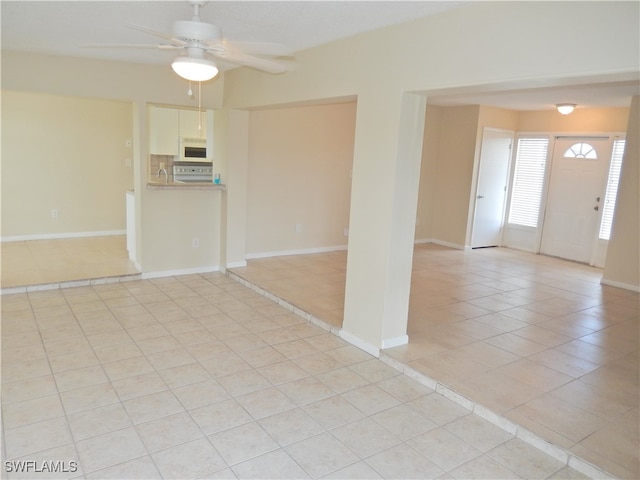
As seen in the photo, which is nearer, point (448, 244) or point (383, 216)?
→ point (383, 216)

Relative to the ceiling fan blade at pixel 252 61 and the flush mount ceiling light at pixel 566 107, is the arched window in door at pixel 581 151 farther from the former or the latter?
the ceiling fan blade at pixel 252 61

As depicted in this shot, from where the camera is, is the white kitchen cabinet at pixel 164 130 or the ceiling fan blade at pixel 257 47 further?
the white kitchen cabinet at pixel 164 130

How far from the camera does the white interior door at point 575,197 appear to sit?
672cm

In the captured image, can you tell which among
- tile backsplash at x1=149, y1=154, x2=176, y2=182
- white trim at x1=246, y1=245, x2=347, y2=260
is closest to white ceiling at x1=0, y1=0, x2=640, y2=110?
tile backsplash at x1=149, y1=154, x2=176, y2=182

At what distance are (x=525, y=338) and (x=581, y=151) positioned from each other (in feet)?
14.2

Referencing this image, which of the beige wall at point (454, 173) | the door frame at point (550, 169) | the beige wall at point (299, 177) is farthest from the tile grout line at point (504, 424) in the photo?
the door frame at point (550, 169)

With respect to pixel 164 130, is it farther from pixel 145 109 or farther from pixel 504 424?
pixel 504 424

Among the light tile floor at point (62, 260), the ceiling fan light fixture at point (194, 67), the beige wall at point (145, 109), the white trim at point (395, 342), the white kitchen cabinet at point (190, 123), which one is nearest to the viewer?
the ceiling fan light fixture at point (194, 67)

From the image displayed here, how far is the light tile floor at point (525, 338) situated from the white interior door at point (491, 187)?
1.13 metres

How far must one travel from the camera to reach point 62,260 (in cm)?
578

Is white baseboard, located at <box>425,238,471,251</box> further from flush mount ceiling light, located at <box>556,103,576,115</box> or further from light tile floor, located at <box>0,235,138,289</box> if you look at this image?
light tile floor, located at <box>0,235,138,289</box>

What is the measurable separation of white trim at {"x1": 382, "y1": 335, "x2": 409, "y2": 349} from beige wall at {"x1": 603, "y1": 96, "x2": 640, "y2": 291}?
3.71 meters

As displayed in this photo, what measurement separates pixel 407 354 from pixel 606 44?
7.68ft

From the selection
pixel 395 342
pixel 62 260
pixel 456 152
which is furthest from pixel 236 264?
pixel 456 152
